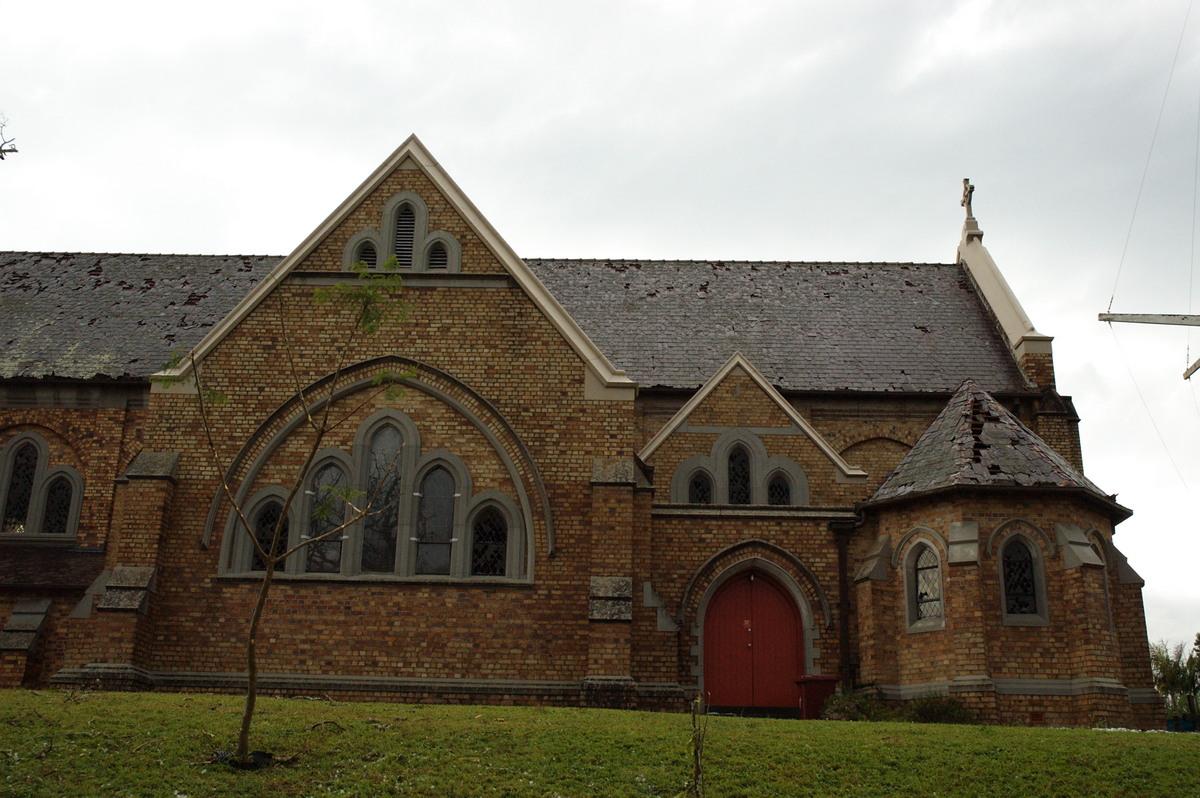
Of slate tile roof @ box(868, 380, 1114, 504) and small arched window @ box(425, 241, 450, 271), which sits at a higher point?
small arched window @ box(425, 241, 450, 271)

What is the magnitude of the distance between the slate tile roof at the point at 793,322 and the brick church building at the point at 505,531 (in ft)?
10.7

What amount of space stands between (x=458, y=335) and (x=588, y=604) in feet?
18.4

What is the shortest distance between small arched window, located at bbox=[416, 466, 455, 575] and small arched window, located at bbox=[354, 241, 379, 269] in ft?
14.3

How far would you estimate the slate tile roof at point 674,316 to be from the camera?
26.6 m

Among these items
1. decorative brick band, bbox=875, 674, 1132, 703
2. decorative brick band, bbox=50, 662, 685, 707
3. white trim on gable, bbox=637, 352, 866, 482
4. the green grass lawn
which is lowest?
the green grass lawn

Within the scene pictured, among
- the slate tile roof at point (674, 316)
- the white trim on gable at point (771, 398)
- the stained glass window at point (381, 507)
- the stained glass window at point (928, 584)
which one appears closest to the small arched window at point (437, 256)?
the stained glass window at point (381, 507)

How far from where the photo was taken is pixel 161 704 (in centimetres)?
1574

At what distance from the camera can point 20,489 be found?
24594 mm

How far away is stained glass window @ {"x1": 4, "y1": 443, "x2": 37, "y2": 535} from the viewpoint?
954 inches

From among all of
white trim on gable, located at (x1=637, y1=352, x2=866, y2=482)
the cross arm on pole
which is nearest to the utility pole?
the cross arm on pole

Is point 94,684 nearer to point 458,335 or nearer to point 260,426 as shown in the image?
point 260,426

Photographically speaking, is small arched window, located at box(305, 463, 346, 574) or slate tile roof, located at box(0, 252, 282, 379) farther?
slate tile roof, located at box(0, 252, 282, 379)

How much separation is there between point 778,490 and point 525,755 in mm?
11331

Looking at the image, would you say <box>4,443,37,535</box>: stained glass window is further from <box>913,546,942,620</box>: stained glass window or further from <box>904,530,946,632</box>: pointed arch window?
<box>913,546,942,620</box>: stained glass window
